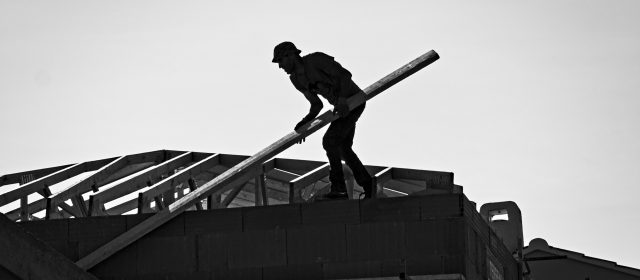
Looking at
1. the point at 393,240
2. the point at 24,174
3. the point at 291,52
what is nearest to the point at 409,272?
the point at 393,240

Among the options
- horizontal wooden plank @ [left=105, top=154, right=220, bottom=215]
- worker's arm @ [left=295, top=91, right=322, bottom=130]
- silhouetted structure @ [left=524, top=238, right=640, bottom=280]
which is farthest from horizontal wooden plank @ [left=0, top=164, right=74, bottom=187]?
silhouetted structure @ [left=524, top=238, right=640, bottom=280]

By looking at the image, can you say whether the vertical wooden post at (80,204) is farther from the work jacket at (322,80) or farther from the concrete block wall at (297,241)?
the work jacket at (322,80)

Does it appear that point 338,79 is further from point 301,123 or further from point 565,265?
point 565,265

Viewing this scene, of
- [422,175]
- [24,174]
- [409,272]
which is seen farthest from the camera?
[24,174]

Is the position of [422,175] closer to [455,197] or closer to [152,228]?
[455,197]

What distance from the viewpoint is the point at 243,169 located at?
86.9 feet

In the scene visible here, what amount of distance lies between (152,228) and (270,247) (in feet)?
6.17

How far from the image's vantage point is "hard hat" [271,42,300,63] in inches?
1009

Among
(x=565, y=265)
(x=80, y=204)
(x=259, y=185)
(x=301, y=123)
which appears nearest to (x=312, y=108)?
(x=301, y=123)

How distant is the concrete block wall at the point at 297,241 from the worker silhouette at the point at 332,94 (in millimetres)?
1024

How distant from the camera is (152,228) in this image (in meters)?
25.5

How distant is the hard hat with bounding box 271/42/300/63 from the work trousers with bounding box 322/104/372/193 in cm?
131

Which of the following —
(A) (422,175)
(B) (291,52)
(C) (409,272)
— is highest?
(B) (291,52)

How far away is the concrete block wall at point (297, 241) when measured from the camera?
80.6 ft
